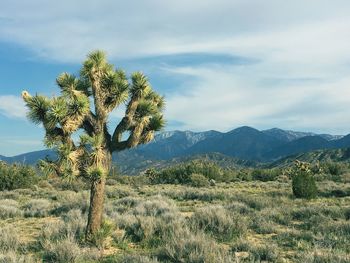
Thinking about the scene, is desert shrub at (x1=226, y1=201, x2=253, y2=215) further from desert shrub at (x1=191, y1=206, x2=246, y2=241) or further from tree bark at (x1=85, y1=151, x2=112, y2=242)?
tree bark at (x1=85, y1=151, x2=112, y2=242)

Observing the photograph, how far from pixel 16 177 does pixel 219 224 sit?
95.3ft

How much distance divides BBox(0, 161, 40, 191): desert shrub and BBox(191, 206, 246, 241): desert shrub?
27412 mm

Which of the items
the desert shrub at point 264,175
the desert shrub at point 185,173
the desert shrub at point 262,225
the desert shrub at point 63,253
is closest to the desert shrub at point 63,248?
the desert shrub at point 63,253

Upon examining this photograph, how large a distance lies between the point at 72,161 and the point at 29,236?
4.32 m

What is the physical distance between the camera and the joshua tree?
11969mm

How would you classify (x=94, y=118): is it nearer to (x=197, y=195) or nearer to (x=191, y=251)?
(x=191, y=251)

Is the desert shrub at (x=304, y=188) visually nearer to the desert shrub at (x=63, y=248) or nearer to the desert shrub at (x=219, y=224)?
the desert shrub at (x=219, y=224)

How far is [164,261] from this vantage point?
10484mm

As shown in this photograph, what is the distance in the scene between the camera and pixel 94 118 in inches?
510

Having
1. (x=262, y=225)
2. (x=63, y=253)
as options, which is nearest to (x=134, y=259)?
(x=63, y=253)

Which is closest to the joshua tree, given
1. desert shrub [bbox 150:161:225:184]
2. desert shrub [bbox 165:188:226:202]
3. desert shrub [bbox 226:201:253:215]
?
desert shrub [bbox 226:201:253:215]

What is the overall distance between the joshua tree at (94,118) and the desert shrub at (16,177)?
93.2 feet

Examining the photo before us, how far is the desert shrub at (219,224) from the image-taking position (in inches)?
546

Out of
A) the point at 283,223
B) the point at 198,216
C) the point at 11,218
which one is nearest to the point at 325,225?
the point at 283,223
